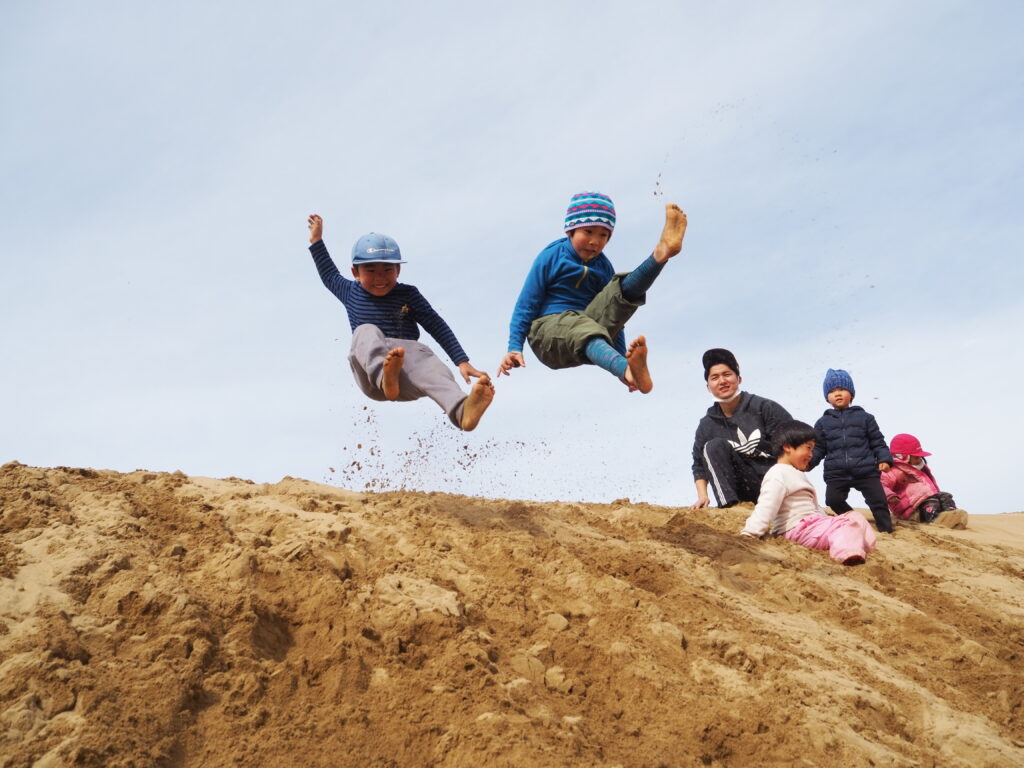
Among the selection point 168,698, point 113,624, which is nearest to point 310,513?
point 113,624

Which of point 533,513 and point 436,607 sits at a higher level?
point 533,513

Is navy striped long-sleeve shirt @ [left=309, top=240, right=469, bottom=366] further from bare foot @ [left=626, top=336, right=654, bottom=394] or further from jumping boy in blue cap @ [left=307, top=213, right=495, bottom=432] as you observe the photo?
bare foot @ [left=626, top=336, right=654, bottom=394]

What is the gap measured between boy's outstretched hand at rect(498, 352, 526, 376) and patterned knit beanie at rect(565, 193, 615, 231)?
1078mm

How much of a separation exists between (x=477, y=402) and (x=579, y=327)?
1104 mm

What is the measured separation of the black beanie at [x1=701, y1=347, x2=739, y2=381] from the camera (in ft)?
26.8

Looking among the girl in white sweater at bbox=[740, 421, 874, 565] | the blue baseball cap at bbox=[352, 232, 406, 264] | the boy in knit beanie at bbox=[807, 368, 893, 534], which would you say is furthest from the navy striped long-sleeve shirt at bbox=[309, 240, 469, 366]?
the boy in knit beanie at bbox=[807, 368, 893, 534]

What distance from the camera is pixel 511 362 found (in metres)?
6.42

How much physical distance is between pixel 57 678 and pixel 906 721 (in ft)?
11.8

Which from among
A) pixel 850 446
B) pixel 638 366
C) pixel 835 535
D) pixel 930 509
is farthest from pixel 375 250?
pixel 930 509

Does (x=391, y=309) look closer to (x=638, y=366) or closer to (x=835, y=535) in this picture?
(x=638, y=366)

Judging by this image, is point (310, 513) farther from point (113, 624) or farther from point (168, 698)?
point (168, 698)

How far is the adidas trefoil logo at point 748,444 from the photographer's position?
7973 mm

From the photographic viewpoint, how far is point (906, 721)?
4.20 m

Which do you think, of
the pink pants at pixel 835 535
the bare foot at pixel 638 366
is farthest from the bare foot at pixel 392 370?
the pink pants at pixel 835 535
